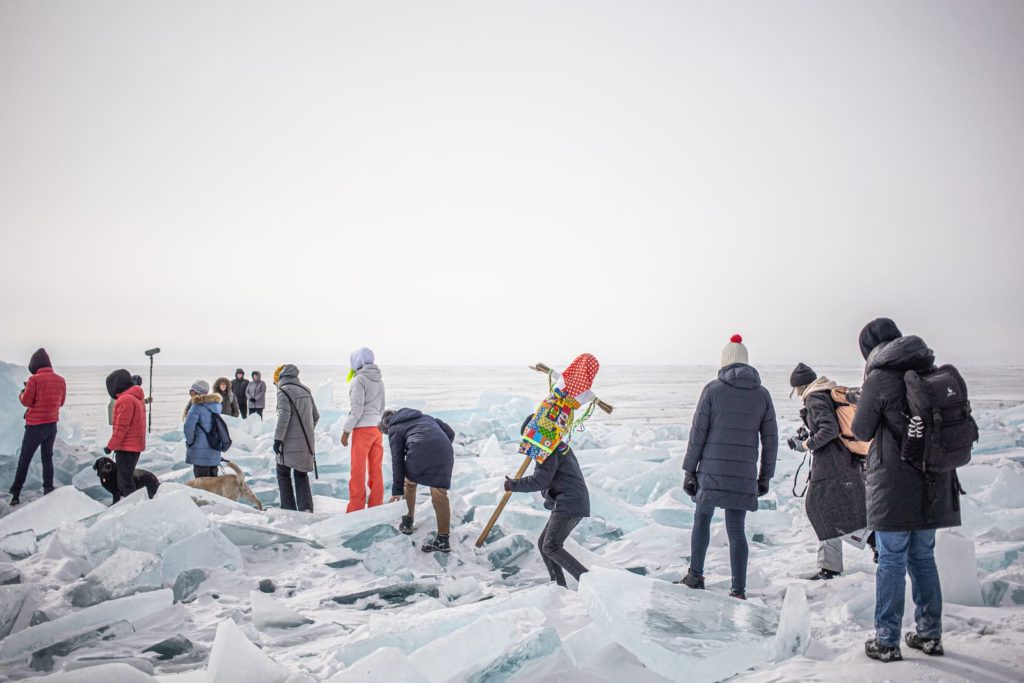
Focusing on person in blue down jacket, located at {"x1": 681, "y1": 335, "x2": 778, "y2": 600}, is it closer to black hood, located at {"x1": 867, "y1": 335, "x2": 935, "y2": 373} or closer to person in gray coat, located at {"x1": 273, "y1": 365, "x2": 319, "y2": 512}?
black hood, located at {"x1": 867, "y1": 335, "x2": 935, "y2": 373}

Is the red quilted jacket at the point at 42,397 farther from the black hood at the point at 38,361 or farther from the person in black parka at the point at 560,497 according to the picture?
the person in black parka at the point at 560,497

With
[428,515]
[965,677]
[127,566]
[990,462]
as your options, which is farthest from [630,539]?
[990,462]

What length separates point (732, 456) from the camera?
3709mm

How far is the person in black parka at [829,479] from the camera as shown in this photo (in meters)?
3.84

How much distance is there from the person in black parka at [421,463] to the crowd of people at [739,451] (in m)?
0.01

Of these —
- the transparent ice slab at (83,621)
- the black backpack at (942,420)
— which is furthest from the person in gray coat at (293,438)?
the black backpack at (942,420)

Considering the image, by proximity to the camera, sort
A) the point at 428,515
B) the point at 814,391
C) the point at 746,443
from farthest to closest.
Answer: the point at 428,515 < the point at 814,391 < the point at 746,443

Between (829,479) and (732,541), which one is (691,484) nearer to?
(732,541)

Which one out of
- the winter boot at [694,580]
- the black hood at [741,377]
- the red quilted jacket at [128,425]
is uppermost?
the black hood at [741,377]

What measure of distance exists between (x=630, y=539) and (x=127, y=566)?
3.81 metres

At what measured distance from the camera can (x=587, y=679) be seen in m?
2.49

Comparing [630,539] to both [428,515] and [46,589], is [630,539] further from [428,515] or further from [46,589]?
[46,589]

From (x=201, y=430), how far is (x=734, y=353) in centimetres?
545

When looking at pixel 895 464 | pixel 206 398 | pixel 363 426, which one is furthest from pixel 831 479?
pixel 206 398
